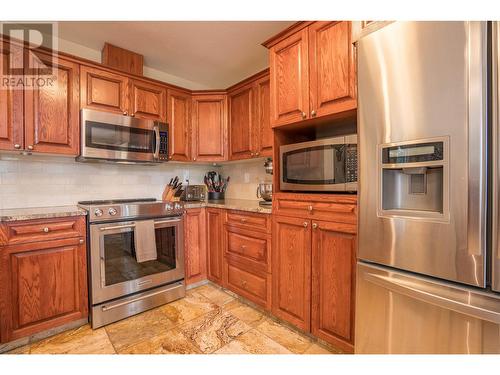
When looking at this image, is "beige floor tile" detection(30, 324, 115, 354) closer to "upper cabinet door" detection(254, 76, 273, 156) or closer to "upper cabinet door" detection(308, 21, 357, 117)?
"upper cabinet door" detection(254, 76, 273, 156)

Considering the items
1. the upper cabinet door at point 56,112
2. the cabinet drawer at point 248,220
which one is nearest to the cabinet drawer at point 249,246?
the cabinet drawer at point 248,220

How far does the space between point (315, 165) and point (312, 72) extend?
0.62 meters

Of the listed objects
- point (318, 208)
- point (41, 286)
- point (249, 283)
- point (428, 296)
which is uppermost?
point (318, 208)

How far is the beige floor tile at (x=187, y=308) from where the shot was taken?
6.48 feet

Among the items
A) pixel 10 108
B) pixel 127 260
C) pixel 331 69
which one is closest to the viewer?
pixel 331 69

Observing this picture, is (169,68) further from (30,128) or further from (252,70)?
(30,128)

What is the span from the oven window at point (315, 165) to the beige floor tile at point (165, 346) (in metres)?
1.37

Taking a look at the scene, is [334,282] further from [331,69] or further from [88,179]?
[88,179]

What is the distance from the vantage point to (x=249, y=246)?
2.10 metres

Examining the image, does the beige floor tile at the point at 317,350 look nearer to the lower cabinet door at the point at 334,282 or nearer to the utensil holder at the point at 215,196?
the lower cabinet door at the point at 334,282

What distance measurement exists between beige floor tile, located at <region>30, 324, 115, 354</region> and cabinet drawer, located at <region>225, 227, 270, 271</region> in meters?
1.14

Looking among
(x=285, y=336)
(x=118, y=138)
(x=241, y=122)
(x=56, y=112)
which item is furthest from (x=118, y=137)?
(x=285, y=336)
